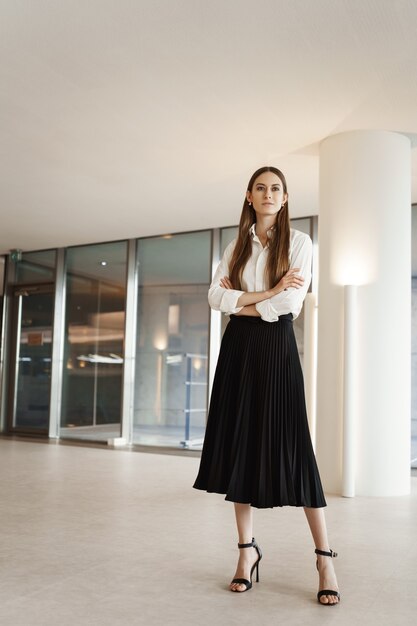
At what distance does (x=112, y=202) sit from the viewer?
7.36 meters

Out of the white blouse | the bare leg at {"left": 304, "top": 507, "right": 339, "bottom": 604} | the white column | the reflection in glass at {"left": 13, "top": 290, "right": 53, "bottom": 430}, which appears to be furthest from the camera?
the reflection in glass at {"left": 13, "top": 290, "right": 53, "bottom": 430}

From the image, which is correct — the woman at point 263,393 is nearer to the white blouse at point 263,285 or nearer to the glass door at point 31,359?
the white blouse at point 263,285

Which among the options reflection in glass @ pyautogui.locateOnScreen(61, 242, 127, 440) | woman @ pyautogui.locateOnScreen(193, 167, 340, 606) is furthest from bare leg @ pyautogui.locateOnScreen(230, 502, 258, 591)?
reflection in glass @ pyautogui.locateOnScreen(61, 242, 127, 440)

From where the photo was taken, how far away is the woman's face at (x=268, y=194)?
2.57 m

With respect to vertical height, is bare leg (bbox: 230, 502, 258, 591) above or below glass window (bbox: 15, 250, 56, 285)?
below

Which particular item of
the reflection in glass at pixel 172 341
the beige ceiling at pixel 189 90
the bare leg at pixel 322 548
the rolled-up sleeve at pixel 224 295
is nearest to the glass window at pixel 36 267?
the reflection in glass at pixel 172 341

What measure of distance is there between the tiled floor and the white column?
37 centimetres

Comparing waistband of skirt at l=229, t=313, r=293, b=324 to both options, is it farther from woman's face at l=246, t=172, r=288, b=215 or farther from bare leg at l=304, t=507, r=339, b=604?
bare leg at l=304, t=507, r=339, b=604

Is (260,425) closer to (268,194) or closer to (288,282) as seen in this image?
(288,282)

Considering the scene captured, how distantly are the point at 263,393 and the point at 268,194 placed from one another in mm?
775

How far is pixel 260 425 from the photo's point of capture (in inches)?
95.5

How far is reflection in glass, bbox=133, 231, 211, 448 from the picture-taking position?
27.5 ft

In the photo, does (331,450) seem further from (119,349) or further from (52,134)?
(119,349)

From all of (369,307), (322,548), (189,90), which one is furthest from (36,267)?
(322,548)
